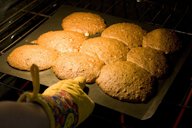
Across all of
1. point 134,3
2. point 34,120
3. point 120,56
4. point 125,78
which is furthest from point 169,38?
point 34,120

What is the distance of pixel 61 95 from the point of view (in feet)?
3.96

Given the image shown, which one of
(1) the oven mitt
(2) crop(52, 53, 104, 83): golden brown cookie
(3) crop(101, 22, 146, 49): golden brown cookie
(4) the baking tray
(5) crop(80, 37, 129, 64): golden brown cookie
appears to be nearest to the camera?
(1) the oven mitt

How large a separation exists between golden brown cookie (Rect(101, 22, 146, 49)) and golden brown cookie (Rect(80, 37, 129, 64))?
42 mm

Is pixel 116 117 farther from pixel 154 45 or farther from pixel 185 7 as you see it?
pixel 185 7

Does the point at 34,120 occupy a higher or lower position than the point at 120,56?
higher

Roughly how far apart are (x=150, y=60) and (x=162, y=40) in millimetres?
197

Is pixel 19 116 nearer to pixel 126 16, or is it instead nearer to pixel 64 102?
pixel 64 102

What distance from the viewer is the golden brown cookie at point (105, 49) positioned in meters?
1.68

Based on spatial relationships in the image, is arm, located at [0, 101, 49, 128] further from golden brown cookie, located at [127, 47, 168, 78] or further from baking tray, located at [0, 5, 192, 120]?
golden brown cookie, located at [127, 47, 168, 78]

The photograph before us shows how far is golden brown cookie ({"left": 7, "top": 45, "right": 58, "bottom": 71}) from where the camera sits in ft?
5.30

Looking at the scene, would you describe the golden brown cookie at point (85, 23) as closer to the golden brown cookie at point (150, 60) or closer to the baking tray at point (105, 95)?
the baking tray at point (105, 95)

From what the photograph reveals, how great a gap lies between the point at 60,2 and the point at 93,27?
477 millimetres

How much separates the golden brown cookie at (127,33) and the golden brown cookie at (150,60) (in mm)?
81

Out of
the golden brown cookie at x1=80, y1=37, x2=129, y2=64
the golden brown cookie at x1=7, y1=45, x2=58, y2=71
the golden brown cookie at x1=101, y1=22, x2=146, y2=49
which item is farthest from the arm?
the golden brown cookie at x1=101, y1=22, x2=146, y2=49
